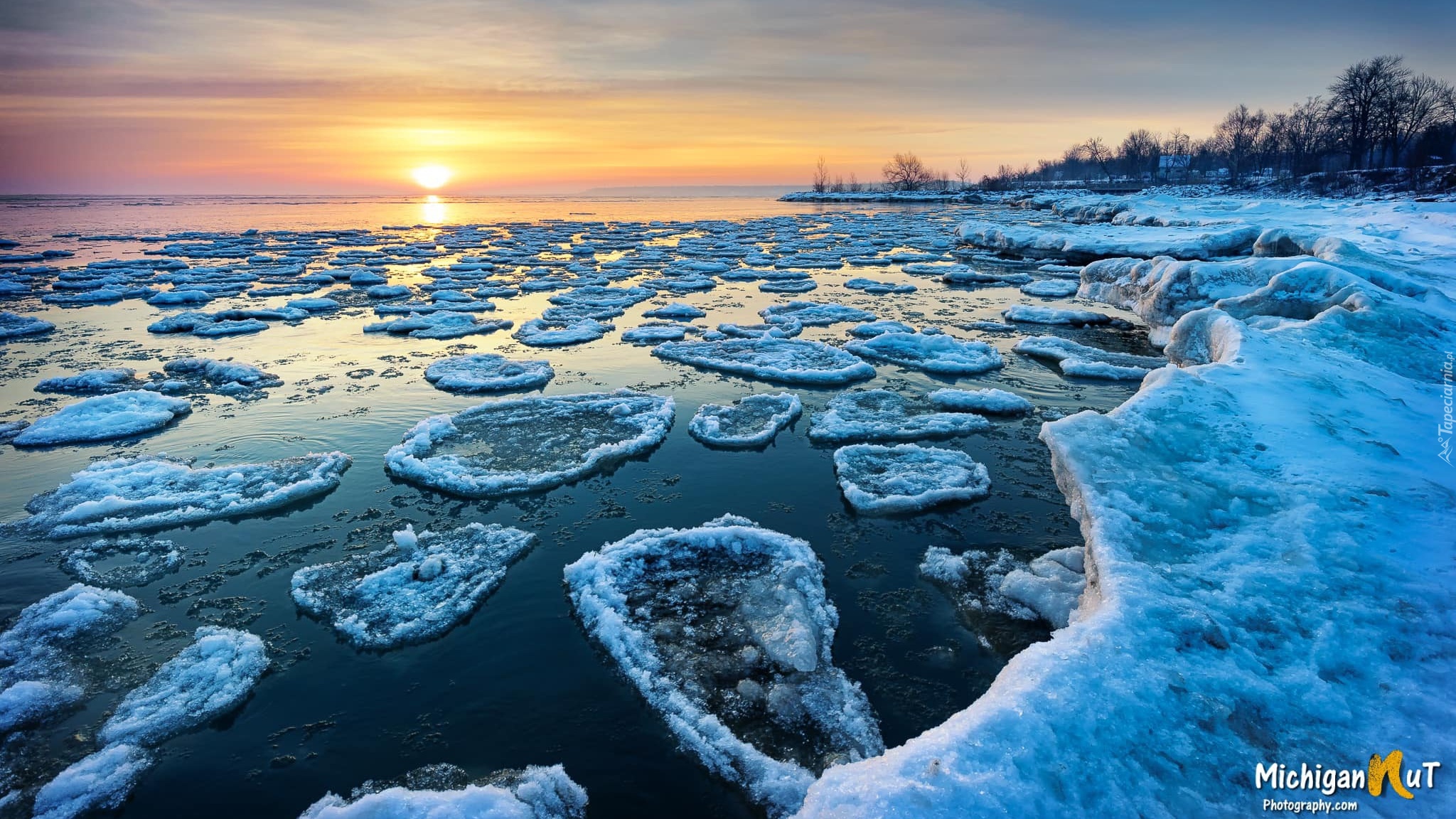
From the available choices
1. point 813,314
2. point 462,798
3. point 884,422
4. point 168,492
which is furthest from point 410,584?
point 813,314

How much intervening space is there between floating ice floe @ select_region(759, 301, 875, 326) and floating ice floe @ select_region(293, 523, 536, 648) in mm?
10622

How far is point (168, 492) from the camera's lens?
703 centimetres

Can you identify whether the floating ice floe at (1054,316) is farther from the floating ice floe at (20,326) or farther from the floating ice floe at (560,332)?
the floating ice floe at (20,326)

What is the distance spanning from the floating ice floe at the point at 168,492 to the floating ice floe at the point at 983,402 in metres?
8.17

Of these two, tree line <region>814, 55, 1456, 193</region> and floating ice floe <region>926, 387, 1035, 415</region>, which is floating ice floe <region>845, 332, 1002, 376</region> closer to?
floating ice floe <region>926, 387, 1035, 415</region>

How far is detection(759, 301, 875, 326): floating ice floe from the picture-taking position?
15711 mm

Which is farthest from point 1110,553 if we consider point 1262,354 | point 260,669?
point 260,669

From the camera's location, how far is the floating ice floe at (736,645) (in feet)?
12.5

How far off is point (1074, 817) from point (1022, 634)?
2.36 metres

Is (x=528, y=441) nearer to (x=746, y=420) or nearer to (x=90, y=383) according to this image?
(x=746, y=420)

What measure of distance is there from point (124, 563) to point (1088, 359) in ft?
45.3

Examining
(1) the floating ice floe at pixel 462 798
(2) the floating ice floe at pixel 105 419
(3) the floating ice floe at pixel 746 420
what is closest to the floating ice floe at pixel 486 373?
(3) the floating ice floe at pixel 746 420

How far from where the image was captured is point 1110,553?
4.20 m

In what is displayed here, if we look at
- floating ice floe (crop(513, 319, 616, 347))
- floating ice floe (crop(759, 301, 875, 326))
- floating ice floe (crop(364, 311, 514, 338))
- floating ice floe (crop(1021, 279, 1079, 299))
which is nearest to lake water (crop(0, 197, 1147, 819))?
floating ice floe (crop(513, 319, 616, 347))
